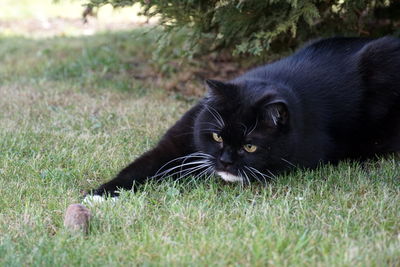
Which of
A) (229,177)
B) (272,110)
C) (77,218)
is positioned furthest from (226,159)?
(77,218)

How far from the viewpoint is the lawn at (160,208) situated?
2189mm

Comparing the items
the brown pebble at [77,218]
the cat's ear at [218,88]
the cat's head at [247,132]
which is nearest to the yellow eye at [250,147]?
the cat's head at [247,132]

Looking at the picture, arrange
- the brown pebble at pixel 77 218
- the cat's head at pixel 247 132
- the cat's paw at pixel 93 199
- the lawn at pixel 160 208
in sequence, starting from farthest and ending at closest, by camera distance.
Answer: the cat's head at pixel 247 132 → the cat's paw at pixel 93 199 → the brown pebble at pixel 77 218 → the lawn at pixel 160 208

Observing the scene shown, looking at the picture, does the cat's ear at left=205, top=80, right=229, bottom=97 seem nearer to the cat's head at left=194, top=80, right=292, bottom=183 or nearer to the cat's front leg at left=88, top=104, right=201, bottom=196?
the cat's head at left=194, top=80, right=292, bottom=183

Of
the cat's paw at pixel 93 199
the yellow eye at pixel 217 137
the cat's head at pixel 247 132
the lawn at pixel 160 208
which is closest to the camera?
the lawn at pixel 160 208

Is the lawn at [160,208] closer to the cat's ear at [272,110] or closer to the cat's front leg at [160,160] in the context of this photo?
the cat's front leg at [160,160]

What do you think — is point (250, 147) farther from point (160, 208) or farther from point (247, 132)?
point (160, 208)

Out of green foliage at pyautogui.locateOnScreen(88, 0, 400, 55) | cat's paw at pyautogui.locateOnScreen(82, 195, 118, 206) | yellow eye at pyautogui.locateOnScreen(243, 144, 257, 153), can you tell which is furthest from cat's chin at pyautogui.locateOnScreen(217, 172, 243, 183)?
green foliage at pyautogui.locateOnScreen(88, 0, 400, 55)

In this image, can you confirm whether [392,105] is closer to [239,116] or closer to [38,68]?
[239,116]

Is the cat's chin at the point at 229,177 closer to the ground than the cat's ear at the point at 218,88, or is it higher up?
closer to the ground

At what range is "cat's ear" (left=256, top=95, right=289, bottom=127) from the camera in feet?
9.34

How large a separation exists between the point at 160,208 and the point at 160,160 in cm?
53

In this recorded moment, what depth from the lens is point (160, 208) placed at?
274 centimetres

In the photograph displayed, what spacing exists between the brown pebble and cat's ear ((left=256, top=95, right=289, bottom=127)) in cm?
106
